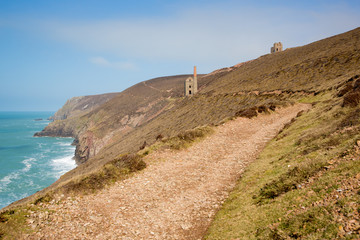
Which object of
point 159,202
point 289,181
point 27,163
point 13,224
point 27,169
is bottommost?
point 27,169

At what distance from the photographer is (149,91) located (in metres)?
125

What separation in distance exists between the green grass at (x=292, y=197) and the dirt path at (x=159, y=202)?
35.9 inches

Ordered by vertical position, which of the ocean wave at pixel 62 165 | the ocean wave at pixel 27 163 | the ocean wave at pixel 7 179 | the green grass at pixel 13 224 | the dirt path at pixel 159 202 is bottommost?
the ocean wave at pixel 62 165

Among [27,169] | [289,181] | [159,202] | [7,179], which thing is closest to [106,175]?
[159,202]

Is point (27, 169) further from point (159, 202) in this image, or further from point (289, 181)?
point (289, 181)

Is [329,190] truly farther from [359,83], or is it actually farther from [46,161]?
[46,161]

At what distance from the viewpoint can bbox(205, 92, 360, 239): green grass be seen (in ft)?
16.3

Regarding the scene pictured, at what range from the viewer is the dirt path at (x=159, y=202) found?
23.2 ft

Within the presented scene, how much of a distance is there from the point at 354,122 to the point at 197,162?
8171 mm

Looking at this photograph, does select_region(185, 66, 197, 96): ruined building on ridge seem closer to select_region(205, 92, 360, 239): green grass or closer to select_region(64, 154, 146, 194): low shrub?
select_region(64, 154, 146, 194): low shrub

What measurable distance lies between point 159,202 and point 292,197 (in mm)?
4974

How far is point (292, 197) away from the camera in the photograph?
651 cm

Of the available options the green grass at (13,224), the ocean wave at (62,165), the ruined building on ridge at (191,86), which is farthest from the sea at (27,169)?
the ruined building on ridge at (191,86)

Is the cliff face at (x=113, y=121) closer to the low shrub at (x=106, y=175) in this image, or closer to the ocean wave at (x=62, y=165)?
the ocean wave at (x=62, y=165)
